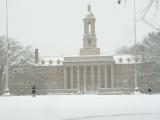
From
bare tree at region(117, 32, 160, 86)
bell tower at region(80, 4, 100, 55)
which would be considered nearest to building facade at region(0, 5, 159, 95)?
bell tower at region(80, 4, 100, 55)

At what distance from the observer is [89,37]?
121 metres

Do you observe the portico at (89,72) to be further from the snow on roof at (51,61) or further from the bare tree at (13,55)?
the bare tree at (13,55)

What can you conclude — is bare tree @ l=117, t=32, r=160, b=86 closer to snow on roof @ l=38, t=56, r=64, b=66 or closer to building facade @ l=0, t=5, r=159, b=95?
building facade @ l=0, t=5, r=159, b=95

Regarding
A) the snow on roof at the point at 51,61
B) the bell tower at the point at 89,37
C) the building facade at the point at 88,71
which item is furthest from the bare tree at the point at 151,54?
the snow on roof at the point at 51,61

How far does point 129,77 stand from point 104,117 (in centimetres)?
11832

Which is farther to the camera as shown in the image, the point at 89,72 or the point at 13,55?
the point at 89,72

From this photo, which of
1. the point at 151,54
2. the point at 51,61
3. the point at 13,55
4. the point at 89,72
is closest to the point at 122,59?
the point at 89,72

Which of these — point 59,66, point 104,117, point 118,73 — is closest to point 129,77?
point 118,73

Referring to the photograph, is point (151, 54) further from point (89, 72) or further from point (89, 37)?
point (89, 72)

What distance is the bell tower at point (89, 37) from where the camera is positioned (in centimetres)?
11875

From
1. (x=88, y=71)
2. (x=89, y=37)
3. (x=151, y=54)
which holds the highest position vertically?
(x=89, y=37)

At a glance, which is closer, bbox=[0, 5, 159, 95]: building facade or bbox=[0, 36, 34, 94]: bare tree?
bbox=[0, 36, 34, 94]: bare tree

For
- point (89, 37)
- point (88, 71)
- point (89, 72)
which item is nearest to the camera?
point (89, 37)

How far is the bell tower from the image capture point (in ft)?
390
